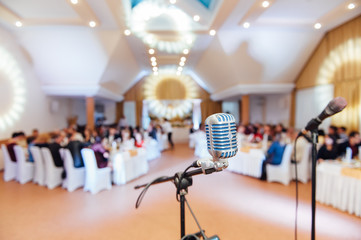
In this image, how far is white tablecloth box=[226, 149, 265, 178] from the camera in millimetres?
5602

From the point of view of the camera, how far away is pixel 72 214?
3.71m

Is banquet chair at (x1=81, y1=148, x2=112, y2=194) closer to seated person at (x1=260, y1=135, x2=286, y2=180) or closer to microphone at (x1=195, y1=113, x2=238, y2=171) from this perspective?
seated person at (x1=260, y1=135, x2=286, y2=180)

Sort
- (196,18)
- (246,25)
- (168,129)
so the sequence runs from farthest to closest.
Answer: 1. (168,129)
2. (246,25)
3. (196,18)

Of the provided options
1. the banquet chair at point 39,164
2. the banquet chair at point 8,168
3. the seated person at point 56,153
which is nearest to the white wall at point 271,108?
the seated person at point 56,153

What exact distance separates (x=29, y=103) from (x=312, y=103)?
11.3m

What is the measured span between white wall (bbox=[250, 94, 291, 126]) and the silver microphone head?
33.6 feet

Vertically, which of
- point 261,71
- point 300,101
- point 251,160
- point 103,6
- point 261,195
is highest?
point 103,6

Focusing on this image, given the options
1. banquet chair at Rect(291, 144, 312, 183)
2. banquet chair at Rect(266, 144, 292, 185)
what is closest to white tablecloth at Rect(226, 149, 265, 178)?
banquet chair at Rect(266, 144, 292, 185)

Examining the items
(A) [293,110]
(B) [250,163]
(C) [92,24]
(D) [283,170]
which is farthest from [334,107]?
(A) [293,110]

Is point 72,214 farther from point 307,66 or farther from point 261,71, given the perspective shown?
point 307,66

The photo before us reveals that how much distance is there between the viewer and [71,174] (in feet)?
15.8

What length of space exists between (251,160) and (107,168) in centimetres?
375

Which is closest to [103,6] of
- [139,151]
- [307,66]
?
[139,151]

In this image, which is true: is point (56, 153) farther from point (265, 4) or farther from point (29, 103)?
point (265, 4)
